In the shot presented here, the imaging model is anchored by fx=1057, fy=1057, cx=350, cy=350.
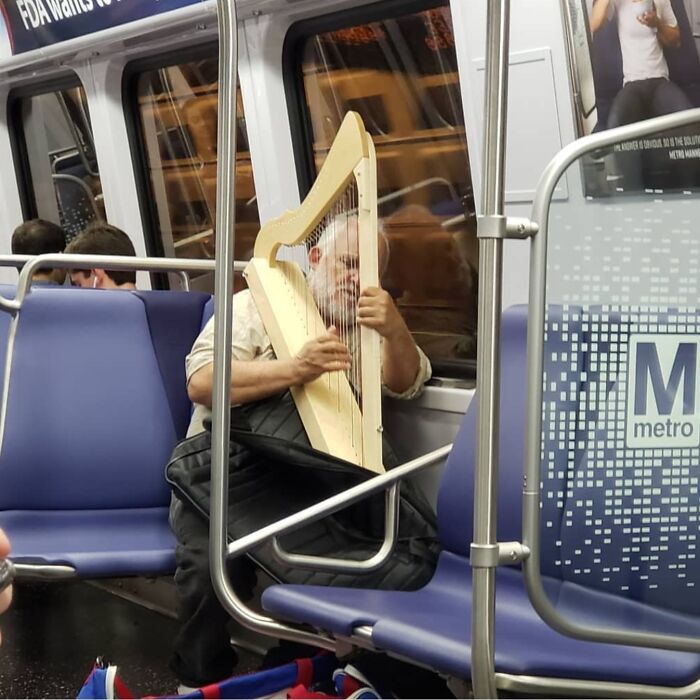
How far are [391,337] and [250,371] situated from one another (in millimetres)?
384

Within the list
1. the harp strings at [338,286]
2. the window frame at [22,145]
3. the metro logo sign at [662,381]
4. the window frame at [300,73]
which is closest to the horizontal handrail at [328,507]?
the harp strings at [338,286]

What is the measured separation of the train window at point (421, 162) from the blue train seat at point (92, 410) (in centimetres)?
79

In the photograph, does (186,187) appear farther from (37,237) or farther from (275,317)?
(275,317)

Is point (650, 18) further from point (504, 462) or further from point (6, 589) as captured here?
point (6, 589)

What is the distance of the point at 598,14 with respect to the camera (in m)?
2.48

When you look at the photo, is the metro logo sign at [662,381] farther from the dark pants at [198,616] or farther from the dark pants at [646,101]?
the dark pants at [198,616]

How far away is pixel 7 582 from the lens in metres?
0.93

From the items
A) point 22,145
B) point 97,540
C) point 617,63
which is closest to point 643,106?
point 617,63

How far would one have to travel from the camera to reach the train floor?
3.21 m

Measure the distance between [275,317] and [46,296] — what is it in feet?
2.60

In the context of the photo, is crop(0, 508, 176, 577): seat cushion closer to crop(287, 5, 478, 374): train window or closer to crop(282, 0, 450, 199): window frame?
crop(287, 5, 478, 374): train window

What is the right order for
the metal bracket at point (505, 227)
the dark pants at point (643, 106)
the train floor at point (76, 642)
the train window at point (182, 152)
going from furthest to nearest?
the train window at point (182, 152)
the train floor at point (76, 642)
the dark pants at point (643, 106)
the metal bracket at point (505, 227)

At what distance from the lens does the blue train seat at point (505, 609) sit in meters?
1.59

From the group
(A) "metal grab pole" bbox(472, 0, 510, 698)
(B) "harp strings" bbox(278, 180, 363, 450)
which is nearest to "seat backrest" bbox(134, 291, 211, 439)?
(B) "harp strings" bbox(278, 180, 363, 450)
